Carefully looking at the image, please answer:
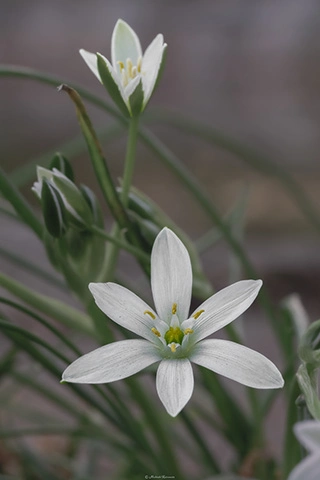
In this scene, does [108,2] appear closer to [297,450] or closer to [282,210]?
[282,210]

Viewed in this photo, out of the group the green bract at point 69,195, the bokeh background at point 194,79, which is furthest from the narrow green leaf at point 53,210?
the bokeh background at point 194,79

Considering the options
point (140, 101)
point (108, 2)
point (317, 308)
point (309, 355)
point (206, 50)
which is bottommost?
point (317, 308)

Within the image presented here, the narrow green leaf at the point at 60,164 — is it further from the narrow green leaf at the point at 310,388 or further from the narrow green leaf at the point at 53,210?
the narrow green leaf at the point at 310,388

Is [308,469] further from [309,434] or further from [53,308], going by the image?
[53,308]

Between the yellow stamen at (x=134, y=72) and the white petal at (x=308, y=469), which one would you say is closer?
the white petal at (x=308, y=469)

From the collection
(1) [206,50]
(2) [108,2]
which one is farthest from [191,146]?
(2) [108,2]

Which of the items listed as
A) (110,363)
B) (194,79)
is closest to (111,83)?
(110,363)
